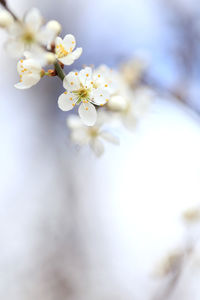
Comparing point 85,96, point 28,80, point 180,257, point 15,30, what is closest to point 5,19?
point 15,30

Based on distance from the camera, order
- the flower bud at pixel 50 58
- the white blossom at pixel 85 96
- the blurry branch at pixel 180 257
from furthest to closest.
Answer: the blurry branch at pixel 180 257, the white blossom at pixel 85 96, the flower bud at pixel 50 58

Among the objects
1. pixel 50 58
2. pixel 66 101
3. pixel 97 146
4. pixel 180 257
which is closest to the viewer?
pixel 50 58

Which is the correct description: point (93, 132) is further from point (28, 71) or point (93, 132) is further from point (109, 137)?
point (28, 71)

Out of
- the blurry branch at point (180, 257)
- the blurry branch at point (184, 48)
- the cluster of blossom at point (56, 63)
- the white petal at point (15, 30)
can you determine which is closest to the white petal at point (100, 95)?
the cluster of blossom at point (56, 63)

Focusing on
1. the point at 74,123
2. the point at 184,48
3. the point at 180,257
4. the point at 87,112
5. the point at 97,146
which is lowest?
the point at 180,257

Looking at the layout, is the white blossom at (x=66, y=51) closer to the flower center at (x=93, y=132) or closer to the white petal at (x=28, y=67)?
the white petal at (x=28, y=67)

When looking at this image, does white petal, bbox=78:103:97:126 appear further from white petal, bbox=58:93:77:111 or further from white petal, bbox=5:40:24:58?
white petal, bbox=5:40:24:58

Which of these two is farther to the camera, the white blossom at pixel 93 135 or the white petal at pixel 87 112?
the white blossom at pixel 93 135
